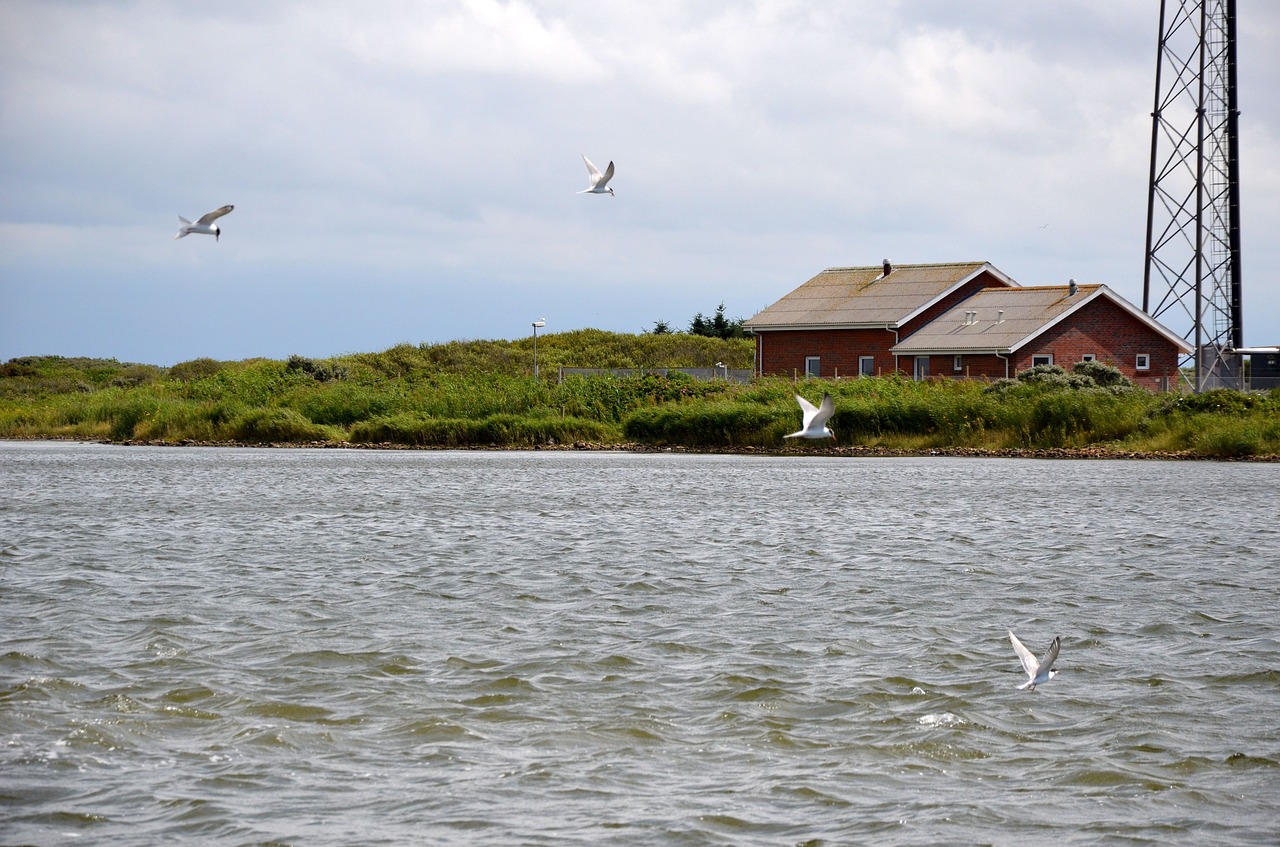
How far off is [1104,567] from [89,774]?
35.9 feet

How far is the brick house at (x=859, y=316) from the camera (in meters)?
55.1

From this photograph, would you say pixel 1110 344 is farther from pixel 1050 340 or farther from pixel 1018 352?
pixel 1018 352

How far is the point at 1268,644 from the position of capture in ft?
33.1

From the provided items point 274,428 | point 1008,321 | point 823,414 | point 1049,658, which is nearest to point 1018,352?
point 1008,321

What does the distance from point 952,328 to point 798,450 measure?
624 inches

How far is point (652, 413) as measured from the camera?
42.8 m

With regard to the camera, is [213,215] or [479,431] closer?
[213,215]

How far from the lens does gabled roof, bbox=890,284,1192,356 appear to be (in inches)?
2013

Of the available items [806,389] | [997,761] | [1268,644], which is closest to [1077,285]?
[806,389]

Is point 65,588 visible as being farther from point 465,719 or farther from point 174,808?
point 174,808

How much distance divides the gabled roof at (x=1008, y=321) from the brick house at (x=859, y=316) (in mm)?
863

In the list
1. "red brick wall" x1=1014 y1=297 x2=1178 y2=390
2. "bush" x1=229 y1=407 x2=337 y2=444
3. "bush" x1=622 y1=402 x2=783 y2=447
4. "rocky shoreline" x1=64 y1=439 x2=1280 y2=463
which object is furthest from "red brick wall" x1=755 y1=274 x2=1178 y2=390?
"bush" x1=229 y1=407 x2=337 y2=444

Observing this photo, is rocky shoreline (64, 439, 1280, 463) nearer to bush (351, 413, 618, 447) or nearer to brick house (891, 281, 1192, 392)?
bush (351, 413, 618, 447)

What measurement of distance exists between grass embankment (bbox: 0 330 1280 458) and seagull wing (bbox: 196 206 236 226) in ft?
76.0
